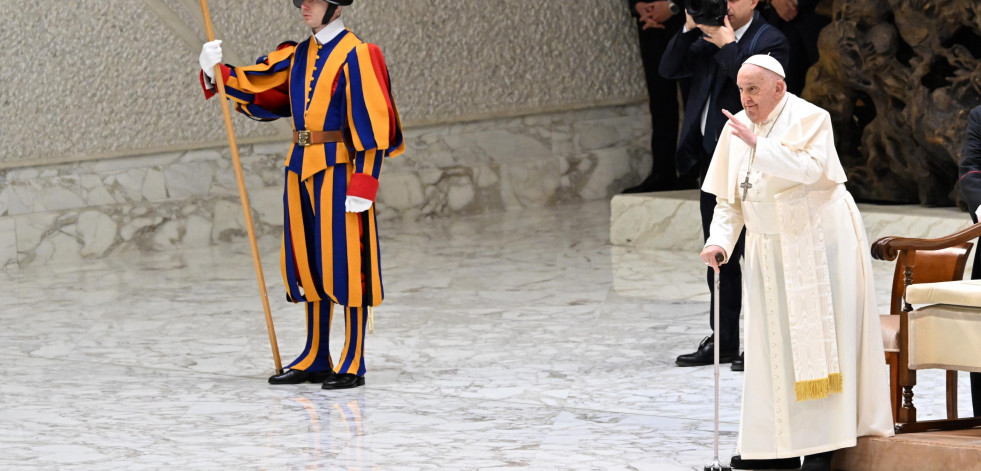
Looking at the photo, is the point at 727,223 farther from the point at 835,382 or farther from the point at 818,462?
the point at 818,462

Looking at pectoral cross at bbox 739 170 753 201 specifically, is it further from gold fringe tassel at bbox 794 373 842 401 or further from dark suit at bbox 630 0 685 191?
dark suit at bbox 630 0 685 191

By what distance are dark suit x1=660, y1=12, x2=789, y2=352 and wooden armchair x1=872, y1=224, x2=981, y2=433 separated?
1089 mm

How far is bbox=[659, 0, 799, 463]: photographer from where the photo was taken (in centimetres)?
503

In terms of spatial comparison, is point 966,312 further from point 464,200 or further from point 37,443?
point 464,200

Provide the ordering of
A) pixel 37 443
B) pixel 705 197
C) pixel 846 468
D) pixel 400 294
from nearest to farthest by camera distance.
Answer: pixel 846 468, pixel 37 443, pixel 705 197, pixel 400 294

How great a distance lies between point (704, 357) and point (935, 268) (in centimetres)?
130

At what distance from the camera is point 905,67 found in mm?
7453

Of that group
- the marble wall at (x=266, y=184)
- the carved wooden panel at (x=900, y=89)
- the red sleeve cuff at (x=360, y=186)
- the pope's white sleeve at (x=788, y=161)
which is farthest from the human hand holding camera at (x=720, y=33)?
the marble wall at (x=266, y=184)

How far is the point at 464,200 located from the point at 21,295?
335cm

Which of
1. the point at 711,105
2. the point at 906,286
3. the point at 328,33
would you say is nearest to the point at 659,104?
the point at 711,105

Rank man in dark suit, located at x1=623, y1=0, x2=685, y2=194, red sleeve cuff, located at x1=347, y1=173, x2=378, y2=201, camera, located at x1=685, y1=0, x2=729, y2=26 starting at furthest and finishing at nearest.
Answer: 1. man in dark suit, located at x1=623, y1=0, x2=685, y2=194
2. red sleeve cuff, located at x1=347, y1=173, x2=378, y2=201
3. camera, located at x1=685, y1=0, x2=729, y2=26

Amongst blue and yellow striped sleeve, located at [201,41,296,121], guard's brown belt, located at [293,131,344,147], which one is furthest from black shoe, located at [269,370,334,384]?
blue and yellow striped sleeve, located at [201,41,296,121]

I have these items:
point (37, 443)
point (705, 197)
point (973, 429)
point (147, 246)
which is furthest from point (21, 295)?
point (973, 429)

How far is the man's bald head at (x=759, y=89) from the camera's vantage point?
3.75 m
